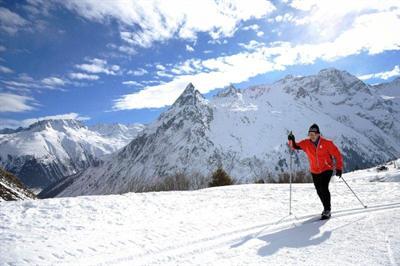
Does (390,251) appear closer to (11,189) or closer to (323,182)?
(323,182)

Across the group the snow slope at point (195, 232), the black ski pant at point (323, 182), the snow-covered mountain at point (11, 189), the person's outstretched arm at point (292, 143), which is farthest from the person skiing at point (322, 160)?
the snow-covered mountain at point (11, 189)

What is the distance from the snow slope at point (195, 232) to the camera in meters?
8.21

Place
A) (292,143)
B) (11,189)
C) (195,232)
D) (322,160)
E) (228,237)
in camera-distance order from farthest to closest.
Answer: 1. (11,189)
2. (292,143)
3. (322,160)
4. (195,232)
5. (228,237)

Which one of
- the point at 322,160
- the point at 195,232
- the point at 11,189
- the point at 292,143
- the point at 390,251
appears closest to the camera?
the point at 390,251

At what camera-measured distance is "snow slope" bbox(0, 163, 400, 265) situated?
26.9ft

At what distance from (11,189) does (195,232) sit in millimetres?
32160

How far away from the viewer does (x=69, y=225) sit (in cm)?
1087

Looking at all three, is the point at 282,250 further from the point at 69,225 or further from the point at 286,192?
the point at 286,192

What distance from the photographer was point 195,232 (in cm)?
1060

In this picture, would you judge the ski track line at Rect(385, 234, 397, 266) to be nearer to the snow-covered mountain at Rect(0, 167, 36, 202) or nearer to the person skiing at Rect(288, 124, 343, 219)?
the person skiing at Rect(288, 124, 343, 219)

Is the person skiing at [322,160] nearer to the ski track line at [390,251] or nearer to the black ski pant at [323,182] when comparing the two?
the black ski pant at [323,182]

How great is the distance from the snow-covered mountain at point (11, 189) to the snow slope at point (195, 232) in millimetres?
21676

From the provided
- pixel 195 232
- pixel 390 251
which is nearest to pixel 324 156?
pixel 390 251

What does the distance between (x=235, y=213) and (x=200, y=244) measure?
402 cm
